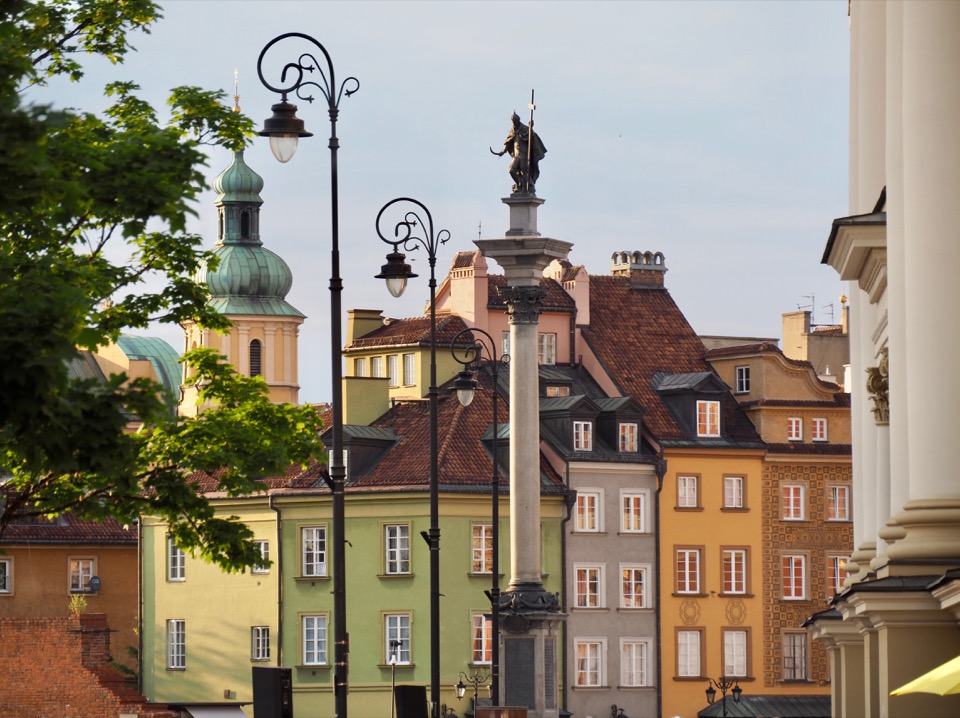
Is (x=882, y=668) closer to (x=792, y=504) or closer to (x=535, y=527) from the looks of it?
(x=535, y=527)

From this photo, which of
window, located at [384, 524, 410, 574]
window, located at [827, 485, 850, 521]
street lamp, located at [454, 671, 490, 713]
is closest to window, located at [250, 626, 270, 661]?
window, located at [384, 524, 410, 574]

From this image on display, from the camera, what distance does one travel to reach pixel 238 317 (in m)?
Result: 130

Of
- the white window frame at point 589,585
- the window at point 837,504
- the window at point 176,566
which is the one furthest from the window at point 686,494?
the window at point 176,566

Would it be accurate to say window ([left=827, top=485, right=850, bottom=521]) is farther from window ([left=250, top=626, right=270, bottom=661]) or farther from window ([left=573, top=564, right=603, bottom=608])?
window ([left=250, top=626, right=270, bottom=661])

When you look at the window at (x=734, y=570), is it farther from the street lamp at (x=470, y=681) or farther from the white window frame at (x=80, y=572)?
the white window frame at (x=80, y=572)

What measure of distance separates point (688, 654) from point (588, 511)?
634 centimetres

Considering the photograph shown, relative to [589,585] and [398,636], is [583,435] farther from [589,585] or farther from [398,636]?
[398,636]

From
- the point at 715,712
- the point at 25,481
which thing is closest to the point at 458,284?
the point at 715,712

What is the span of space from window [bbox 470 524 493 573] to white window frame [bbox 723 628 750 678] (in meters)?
9.55

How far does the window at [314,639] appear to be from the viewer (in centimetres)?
8025

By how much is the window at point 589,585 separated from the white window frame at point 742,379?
35.3 ft

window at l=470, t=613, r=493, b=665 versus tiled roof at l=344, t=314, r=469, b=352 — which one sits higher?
tiled roof at l=344, t=314, r=469, b=352

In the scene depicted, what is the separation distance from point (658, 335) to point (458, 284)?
331 inches

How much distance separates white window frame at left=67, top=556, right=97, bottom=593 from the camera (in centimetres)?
9458
